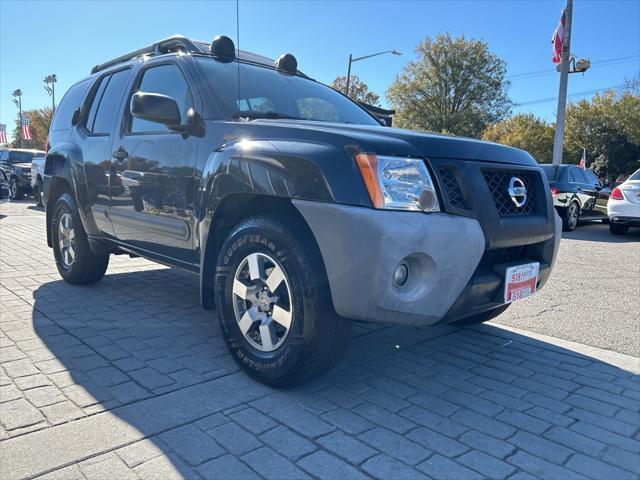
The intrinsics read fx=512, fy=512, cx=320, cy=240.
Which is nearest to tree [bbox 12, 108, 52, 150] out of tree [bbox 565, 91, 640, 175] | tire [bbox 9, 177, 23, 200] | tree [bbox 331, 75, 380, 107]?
tree [bbox 331, 75, 380, 107]

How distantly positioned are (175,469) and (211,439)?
250mm

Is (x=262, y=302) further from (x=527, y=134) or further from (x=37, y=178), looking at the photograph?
(x=527, y=134)

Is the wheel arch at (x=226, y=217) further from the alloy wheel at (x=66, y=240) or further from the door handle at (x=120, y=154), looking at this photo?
the alloy wheel at (x=66, y=240)

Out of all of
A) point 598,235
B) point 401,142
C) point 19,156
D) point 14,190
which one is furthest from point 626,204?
point 19,156

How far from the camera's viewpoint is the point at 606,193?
13.1 m

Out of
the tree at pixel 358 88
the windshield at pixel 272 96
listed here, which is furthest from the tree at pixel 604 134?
the windshield at pixel 272 96

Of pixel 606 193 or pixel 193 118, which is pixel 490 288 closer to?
pixel 193 118

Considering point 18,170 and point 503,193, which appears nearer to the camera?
point 503,193

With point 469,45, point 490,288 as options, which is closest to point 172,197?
point 490,288

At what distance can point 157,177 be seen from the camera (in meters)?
3.61

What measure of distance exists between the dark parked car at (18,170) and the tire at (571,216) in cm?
1679

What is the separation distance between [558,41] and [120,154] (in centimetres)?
1606

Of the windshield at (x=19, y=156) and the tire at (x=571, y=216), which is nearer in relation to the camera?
the tire at (x=571, y=216)

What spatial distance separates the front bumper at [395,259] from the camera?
7.63 ft
